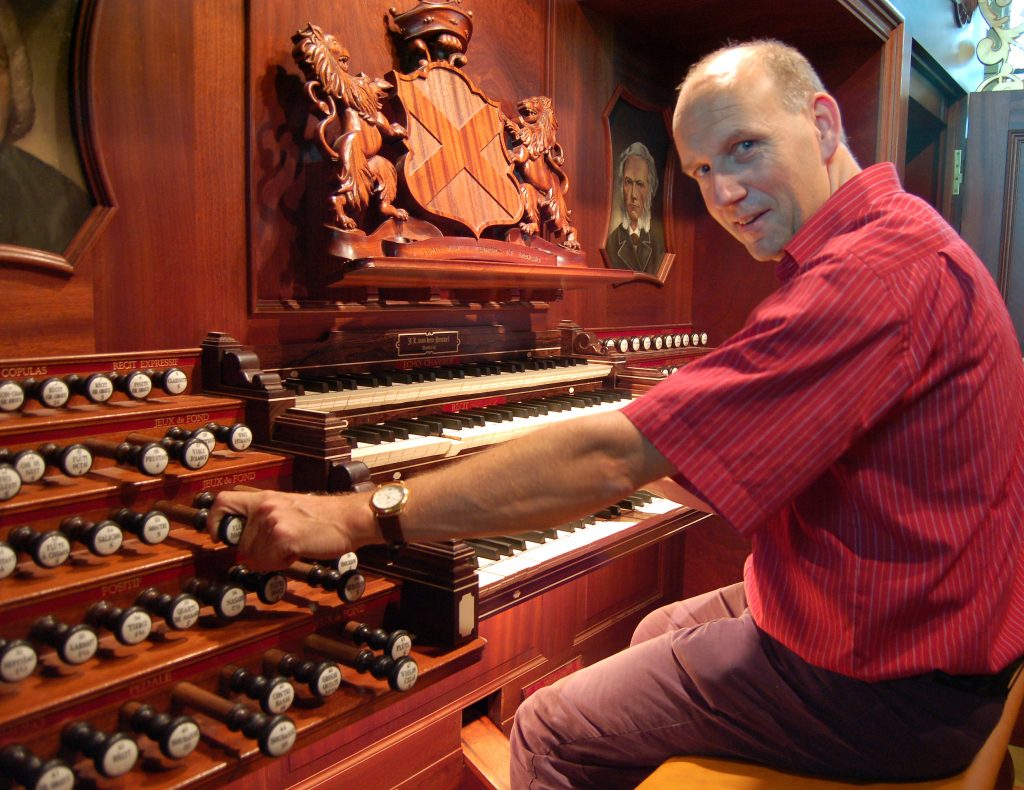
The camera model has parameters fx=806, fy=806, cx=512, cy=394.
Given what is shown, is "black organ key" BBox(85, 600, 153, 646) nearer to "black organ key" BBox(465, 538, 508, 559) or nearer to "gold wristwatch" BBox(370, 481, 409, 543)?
"gold wristwatch" BBox(370, 481, 409, 543)

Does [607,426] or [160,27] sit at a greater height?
[160,27]

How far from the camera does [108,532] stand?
4.28 ft

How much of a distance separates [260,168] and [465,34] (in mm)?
844

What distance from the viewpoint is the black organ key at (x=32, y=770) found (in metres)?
1.02

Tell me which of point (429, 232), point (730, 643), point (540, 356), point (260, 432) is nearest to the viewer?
point (730, 643)

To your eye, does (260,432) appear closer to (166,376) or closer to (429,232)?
(166,376)

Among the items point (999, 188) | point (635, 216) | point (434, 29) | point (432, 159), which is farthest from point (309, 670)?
point (999, 188)

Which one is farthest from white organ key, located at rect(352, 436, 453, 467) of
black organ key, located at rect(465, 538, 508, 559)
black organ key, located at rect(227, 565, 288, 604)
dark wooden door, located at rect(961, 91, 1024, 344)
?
dark wooden door, located at rect(961, 91, 1024, 344)

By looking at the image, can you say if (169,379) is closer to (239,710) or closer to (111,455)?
(111,455)

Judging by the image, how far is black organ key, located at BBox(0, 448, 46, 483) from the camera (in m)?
1.35

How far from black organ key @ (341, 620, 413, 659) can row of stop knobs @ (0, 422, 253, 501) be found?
436mm

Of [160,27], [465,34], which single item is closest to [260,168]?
[160,27]

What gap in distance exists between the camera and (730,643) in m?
1.35

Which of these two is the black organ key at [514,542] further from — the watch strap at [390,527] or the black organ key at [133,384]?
the black organ key at [133,384]
